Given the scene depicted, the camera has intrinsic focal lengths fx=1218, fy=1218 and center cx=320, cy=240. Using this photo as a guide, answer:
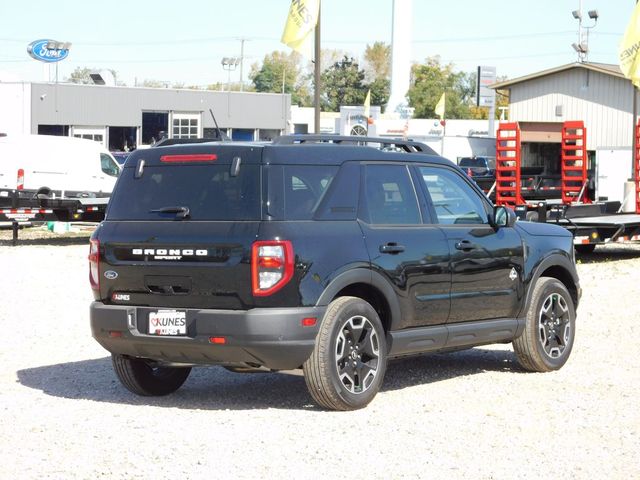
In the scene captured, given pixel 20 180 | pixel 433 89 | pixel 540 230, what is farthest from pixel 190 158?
pixel 433 89

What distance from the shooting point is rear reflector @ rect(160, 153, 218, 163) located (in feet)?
27.9

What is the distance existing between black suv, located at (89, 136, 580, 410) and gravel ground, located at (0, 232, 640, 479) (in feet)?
1.28

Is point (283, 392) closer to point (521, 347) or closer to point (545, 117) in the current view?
point (521, 347)

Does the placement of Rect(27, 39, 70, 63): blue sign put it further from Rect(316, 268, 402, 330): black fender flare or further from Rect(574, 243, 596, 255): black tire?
Rect(316, 268, 402, 330): black fender flare

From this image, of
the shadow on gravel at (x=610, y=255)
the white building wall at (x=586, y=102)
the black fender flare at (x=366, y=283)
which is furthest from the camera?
the white building wall at (x=586, y=102)

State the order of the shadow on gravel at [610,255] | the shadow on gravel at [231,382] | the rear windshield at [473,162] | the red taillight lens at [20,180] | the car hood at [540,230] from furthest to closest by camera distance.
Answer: the rear windshield at [473,162], the red taillight lens at [20,180], the shadow on gravel at [610,255], the car hood at [540,230], the shadow on gravel at [231,382]

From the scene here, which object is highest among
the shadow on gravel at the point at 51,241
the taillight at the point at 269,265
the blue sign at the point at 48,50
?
the blue sign at the point at 48,50

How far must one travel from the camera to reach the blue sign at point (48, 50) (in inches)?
3073

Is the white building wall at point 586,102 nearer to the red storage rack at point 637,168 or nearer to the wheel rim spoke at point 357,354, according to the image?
the red storage rack at point 637,168

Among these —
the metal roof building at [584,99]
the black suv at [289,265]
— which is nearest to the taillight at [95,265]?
the black suv at [289,265]

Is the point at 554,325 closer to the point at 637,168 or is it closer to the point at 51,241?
the point at 637,168

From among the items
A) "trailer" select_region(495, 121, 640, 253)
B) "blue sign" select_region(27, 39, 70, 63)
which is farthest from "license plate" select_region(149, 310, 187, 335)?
"blue sign" select_region(27, 39, 70, 63)

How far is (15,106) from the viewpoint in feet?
235

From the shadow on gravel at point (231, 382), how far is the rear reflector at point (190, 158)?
1.62 metres
